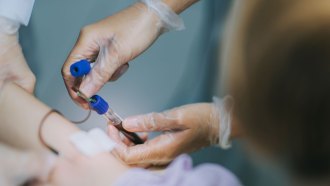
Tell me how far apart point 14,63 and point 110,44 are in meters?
0.24

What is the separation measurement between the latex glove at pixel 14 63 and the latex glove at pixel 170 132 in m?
0.24

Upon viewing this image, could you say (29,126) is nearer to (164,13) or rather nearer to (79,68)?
(79,68)

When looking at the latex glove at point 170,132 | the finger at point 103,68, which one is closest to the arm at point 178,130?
the latex glove at point 170,132

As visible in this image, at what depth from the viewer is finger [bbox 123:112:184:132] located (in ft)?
2.66

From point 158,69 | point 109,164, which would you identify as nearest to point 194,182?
point 109,164

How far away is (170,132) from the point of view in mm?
871

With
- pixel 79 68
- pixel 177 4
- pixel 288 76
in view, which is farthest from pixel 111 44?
pixel 288 76

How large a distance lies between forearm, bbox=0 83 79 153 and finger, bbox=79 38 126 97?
0.34 ft

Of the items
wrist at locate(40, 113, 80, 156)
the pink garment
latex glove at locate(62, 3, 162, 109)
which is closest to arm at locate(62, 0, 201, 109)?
latex glove at locate(62, 3, 162, 109)

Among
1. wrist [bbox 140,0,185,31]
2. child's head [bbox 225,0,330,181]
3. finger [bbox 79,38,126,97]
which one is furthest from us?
wrist [bbox 140,0,185,31]

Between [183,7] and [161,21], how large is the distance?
0.10 meters

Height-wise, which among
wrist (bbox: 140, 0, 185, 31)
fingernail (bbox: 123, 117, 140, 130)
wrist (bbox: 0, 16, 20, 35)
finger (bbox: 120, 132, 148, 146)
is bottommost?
finger (bbox: 120, 132, 148, 146)

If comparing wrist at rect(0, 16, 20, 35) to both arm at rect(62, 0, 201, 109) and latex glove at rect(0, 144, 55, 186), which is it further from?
latex glove at rect(0, 144, 55, 186)

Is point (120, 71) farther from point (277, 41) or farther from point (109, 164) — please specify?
point (277, 41)
